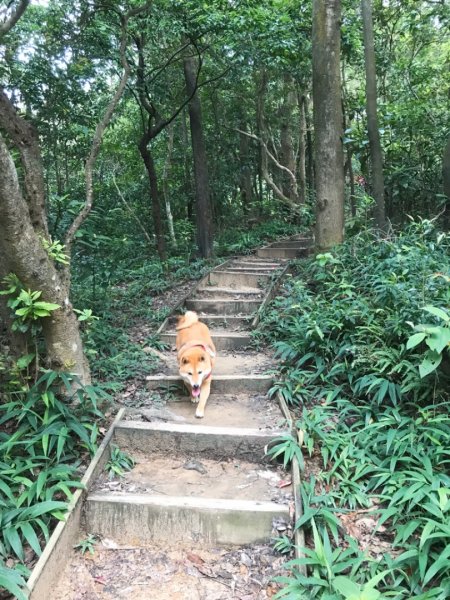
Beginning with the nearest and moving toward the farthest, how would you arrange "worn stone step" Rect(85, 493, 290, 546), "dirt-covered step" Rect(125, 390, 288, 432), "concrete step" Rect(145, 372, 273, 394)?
"worn stone step" Rect(85, 493, 290, 546) → "dirt-covered step" Rect(125, 390, 288, 432) → "concrete step" Rect(145, 372, 273, 394)

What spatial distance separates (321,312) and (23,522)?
11.8 ft

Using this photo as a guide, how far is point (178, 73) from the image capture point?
474 inches

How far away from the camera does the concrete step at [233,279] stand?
8383 millimetres

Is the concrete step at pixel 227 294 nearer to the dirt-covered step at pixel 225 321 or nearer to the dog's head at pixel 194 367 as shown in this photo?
the dirt-covered step at pixel 225 321

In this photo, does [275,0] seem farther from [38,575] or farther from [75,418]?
[38,575]

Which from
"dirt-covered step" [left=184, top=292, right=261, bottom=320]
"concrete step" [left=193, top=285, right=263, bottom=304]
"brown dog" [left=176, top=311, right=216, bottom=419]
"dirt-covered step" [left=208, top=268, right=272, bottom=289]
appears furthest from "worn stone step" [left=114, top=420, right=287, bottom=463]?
"dirt-covered step" [left=208, top=268, right=272, bottom=289]

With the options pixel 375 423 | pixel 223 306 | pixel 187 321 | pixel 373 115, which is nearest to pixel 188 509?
pixel 375 423

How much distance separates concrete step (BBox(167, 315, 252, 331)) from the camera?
664cm

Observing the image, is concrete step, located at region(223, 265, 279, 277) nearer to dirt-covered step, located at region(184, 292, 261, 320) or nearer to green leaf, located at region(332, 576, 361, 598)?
dirt-covered step, located at region(184, 292, 261, 320)

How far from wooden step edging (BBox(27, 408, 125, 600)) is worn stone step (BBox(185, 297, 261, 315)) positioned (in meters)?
3.87

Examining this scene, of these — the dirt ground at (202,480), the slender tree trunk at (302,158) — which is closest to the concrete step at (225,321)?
→ the dirt ground at (202,480)

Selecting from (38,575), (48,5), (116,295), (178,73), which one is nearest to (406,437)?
(38,575)

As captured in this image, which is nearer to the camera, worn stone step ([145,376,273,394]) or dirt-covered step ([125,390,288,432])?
dirt-covered step ([125,390,288,432])

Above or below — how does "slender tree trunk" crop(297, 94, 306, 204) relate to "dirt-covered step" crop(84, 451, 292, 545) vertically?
above
